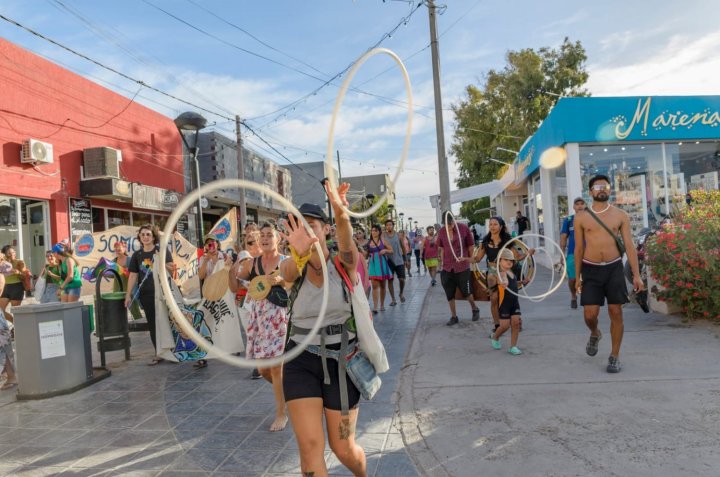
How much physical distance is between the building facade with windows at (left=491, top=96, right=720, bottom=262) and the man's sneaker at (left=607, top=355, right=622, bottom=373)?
32.9 ft

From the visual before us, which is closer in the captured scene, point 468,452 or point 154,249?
point 468,452

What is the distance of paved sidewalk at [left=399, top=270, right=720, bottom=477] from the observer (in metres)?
3.45

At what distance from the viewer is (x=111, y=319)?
7.16m

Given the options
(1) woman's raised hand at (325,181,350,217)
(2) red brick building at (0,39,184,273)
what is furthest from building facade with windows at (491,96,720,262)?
(2) red brick building at (0,39,184,273)

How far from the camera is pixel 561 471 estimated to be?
3305mm

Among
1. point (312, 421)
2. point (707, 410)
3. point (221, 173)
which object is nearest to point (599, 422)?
point (707, 410)

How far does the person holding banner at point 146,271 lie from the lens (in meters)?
7.05

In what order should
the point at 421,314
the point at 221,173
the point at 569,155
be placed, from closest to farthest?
the point at 421,314, the point at 569,155, the point at 221,173

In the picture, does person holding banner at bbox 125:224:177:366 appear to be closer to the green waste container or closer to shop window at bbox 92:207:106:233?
the green waste container

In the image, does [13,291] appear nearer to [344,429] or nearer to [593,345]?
[344,429]

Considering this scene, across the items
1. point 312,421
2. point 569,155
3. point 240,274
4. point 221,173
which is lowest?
point 312,421

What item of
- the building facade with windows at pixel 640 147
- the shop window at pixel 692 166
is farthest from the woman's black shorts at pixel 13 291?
the shop window at pixel 692 166

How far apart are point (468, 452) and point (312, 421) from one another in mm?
1490

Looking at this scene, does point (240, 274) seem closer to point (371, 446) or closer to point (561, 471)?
point (371, 446)
